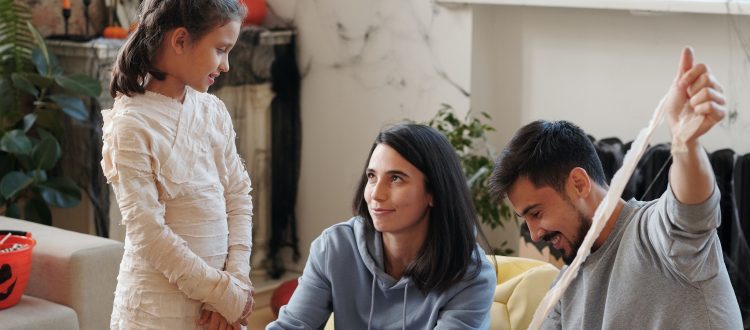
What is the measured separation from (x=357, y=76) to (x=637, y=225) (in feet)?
8.22

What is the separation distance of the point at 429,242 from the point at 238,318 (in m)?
0.40

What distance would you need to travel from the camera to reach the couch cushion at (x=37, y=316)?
2668mm

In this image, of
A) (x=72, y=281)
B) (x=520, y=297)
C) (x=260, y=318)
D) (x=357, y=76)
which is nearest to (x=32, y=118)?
(x=72, y=281)

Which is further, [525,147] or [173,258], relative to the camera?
[173,258]

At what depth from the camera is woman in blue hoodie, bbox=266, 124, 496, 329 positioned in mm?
1912

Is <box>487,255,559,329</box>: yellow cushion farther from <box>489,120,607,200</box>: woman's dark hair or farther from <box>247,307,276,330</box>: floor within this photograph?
<box>247,307,276,330</box>: floor

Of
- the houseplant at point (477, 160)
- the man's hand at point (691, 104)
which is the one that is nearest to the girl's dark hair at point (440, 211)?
the man's hand at point (691, 104)

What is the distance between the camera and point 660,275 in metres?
1.44

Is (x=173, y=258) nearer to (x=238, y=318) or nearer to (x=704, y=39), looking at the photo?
(x=238, y=318)

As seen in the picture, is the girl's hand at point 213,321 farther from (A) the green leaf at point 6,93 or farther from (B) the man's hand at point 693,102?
(A) the green leaf at point 6,93

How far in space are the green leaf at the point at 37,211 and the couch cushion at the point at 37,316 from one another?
62cm

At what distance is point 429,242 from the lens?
196 centimetres

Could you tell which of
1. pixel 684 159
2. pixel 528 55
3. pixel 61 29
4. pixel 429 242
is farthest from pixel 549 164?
pixel 61 29

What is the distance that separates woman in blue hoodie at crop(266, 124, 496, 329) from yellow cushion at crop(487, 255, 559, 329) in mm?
144
